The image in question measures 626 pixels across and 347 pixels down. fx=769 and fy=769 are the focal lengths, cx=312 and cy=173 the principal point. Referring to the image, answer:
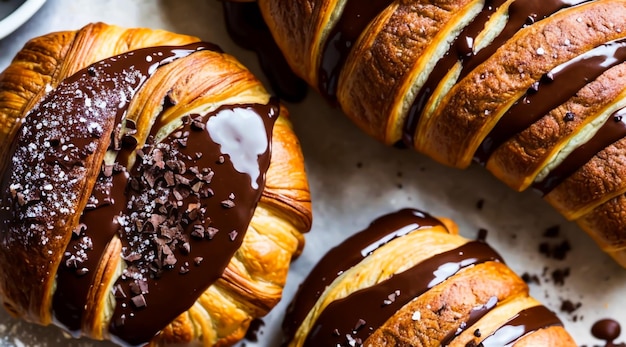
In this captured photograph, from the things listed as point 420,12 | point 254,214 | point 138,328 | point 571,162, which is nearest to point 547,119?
point 571,162

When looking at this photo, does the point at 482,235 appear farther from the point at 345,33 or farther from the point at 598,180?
the point at 345,33

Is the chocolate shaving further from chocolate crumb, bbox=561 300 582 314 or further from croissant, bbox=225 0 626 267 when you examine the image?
chocolate crumb, bbox=561 300 582 314

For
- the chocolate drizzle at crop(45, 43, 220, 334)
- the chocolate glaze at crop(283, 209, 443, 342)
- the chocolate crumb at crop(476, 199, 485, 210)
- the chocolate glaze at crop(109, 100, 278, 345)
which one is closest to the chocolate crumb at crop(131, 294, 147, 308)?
the chocolate glaze at crop(109, 100, 278, 345)

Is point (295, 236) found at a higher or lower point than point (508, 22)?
lower

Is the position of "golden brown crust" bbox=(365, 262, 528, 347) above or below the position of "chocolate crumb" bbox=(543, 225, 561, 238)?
below

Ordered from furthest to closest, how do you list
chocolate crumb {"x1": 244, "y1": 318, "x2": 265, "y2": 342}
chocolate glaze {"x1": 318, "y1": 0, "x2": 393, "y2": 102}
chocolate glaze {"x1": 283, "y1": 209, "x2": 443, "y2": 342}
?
chocolate crumb {"x1": 244, "y1": 318, "x2": 265, "y2": 342} < chocolate glaze {"x1": 283, "y1": 209, "x2": 443, "y2": 342} < chocolate glaze {"x1": 318, "y1": 0, "x2": 393, "y2": 102}

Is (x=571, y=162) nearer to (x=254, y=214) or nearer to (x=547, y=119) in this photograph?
(x=547, y=119)

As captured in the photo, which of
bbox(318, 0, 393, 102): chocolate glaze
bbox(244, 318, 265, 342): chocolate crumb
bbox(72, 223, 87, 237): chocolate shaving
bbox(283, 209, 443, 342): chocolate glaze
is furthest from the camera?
bbox(244, 318, 265, 342): chocolate crumb

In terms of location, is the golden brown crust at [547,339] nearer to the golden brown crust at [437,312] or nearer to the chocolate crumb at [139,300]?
the golden brown crust at [437,312]
